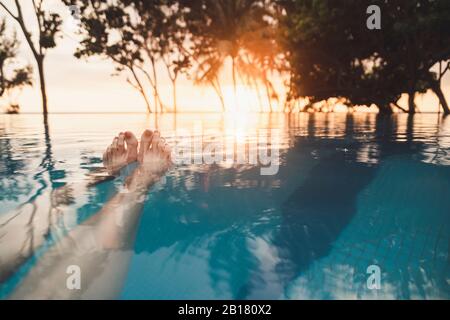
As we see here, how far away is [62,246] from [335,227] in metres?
1.56

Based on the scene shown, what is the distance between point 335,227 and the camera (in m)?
2.02

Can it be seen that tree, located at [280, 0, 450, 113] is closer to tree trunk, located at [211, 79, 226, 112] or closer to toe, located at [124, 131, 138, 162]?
toe, located at [124, 131, 138, 162]

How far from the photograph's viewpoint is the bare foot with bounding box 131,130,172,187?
3.41 metres

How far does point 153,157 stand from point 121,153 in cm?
45

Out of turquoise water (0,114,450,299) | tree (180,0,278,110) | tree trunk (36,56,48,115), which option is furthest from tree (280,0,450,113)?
tree trunk (36,56,48,115)

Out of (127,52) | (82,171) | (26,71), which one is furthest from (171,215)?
(26,71)

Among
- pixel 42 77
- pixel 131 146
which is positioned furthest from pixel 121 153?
pixel 42 77

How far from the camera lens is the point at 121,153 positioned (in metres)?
3.84

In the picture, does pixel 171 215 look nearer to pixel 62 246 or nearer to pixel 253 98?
pixel 62 246

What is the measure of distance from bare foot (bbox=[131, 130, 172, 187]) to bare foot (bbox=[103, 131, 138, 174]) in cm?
11

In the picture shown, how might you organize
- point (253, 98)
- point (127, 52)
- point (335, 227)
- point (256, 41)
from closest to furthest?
point (335, 227) → point (256, 41) → point (127, 52) → point (253, 98)

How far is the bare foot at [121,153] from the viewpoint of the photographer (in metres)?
3.78

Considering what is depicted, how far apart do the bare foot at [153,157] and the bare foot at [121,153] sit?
0.11 meters

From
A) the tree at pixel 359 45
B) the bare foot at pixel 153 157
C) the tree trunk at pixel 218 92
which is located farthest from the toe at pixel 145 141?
the tree trunk at pixel 218 92
